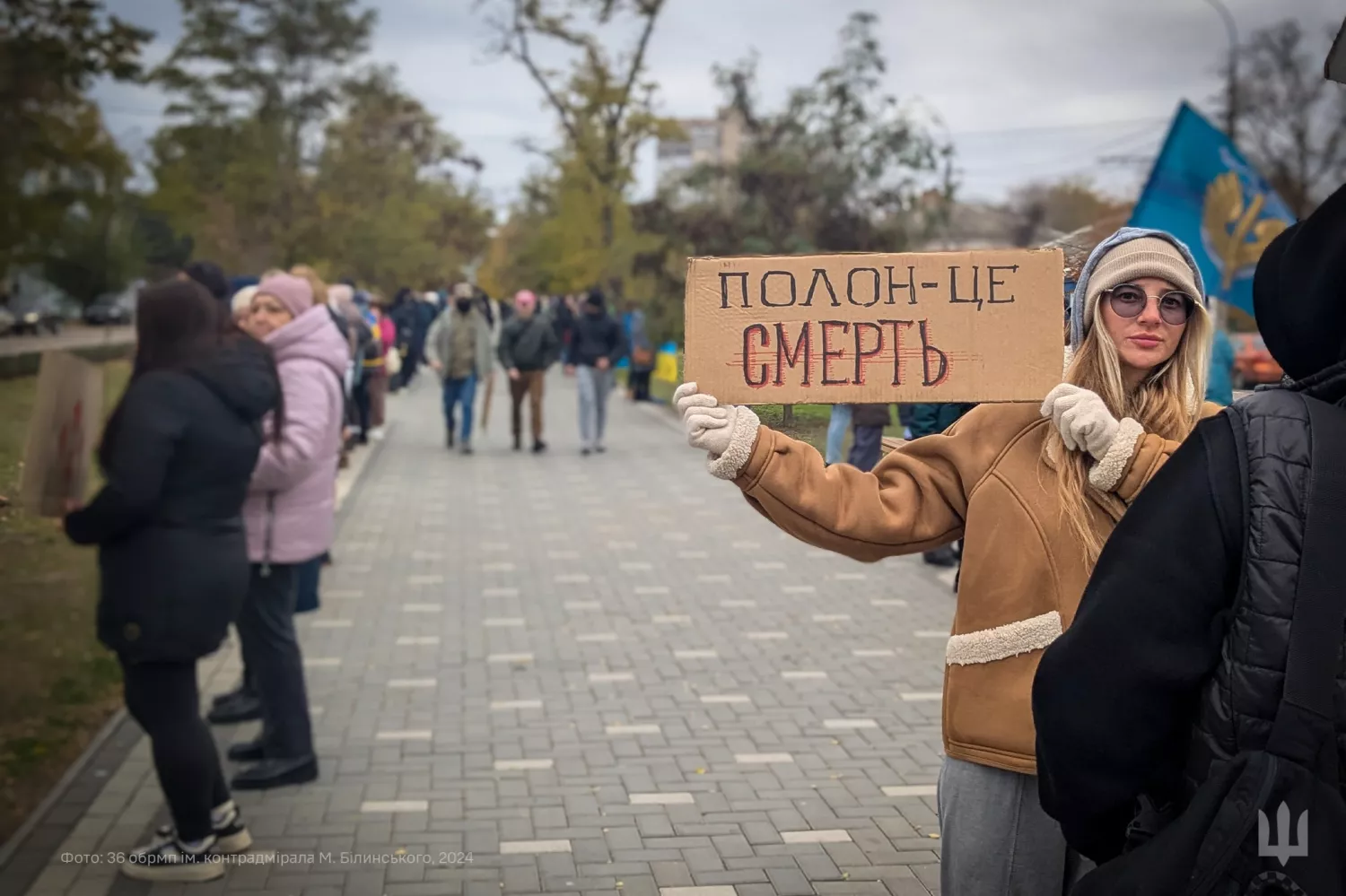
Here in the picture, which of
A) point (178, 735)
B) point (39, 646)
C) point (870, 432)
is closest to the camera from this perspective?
point (870, 432)

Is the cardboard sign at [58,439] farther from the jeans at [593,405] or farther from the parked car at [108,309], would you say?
the jeans at [593,405]

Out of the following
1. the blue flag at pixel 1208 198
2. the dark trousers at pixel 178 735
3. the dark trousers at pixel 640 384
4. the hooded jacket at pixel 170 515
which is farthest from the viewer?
the dark trousers at pixel 640 384

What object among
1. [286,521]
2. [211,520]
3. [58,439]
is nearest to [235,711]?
[286,521]

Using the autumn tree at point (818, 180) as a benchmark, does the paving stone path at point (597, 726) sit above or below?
below

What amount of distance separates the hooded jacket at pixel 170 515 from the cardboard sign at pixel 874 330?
2.41m

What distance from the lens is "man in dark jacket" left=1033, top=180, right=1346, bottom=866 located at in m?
1.77

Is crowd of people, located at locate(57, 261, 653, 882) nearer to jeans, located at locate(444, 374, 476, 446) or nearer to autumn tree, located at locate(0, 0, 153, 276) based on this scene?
autumn tree, located at locate(0, 0, 153, 276)

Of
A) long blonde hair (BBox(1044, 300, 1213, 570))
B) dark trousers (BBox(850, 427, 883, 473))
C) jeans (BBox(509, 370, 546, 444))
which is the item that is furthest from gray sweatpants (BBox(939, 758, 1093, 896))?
jeans (BBox(509, 370, 546, 444))

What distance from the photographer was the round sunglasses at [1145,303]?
2.69 m

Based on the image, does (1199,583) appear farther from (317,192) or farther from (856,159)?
(317,192)

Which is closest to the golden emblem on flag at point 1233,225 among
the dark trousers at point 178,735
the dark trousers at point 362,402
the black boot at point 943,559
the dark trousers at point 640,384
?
the black boot at point 943,559

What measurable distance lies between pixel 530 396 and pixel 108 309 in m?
11.2

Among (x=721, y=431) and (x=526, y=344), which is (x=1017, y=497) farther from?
(x=526, y=344)

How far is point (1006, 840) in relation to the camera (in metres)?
2.73
